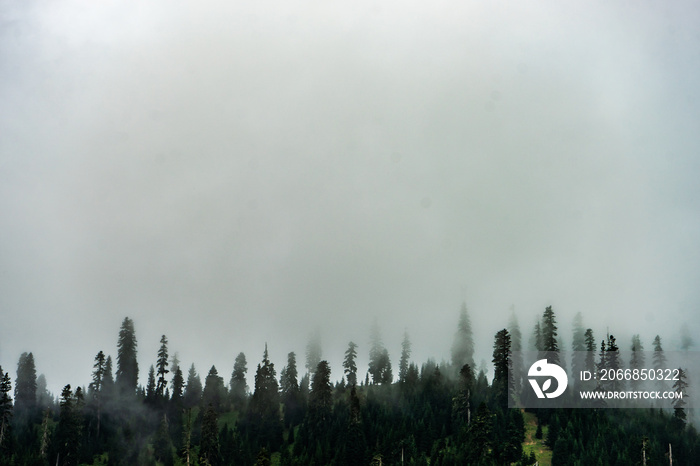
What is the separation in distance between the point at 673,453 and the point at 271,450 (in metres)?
67.3

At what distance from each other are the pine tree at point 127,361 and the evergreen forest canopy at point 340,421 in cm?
25

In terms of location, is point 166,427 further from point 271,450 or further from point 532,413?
point 532,413

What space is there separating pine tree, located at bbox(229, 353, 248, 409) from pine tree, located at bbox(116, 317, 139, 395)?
2284 cm

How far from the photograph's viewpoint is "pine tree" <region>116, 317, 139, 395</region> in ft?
523

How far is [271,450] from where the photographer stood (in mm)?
131125

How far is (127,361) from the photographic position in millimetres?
163875

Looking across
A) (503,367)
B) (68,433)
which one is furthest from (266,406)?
(503,367)

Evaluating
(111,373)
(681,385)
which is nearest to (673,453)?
(681,385)

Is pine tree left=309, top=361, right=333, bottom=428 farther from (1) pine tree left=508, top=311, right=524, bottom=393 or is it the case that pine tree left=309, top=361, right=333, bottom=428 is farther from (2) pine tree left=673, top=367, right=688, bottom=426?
(2) pine tree left=673, top=367, right=688, bottom=426

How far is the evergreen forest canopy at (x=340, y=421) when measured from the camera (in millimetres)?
112312

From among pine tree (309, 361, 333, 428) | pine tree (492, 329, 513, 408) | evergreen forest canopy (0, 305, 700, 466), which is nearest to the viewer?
evergreen forest canopy (0, 305, 700, 466)

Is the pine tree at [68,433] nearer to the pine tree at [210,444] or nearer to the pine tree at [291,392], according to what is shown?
the pine tree at [210,444]

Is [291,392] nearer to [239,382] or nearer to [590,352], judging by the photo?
[239,382]

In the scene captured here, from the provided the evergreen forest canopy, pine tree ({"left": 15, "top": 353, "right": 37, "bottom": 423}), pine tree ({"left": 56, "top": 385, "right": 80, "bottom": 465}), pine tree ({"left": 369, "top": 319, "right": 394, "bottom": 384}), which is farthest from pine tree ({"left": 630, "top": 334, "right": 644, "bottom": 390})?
pine tree ({"left": 15, "top": 353, "right": 37, "bottom": 423})
